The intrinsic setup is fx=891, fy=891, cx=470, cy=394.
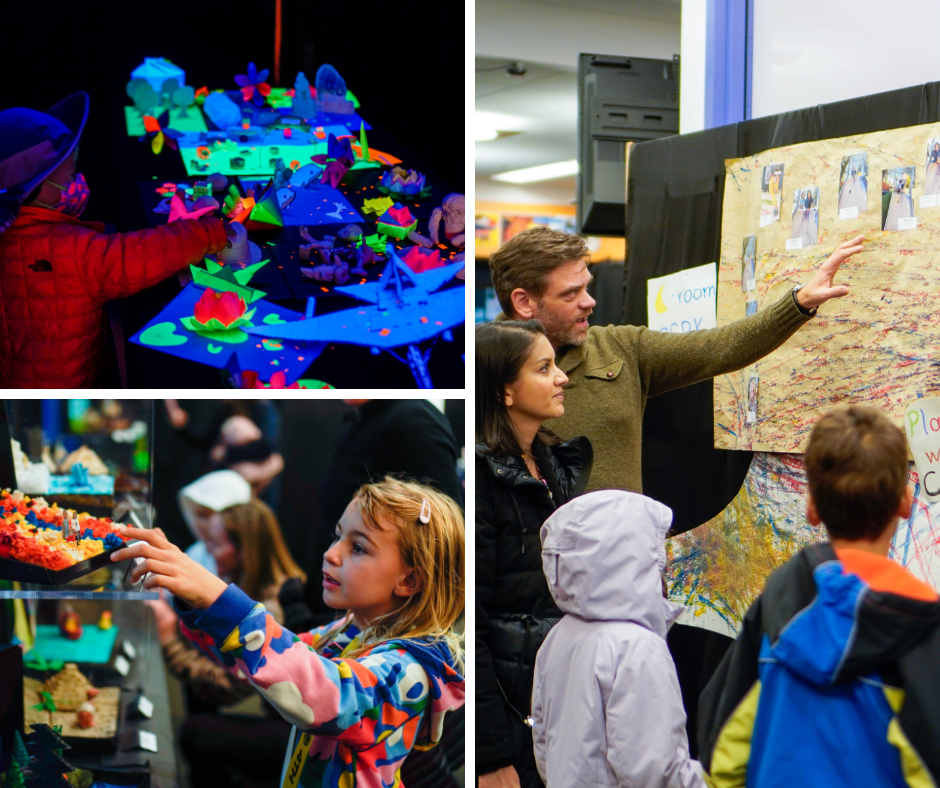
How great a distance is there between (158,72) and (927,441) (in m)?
1.56

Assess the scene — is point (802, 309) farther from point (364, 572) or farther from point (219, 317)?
point (219, 317)

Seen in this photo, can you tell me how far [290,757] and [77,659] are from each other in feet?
1.29

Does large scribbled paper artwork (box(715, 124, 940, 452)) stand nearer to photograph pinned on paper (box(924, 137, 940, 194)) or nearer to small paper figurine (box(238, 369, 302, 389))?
photograph pinned on paper (box(924, 137, 940, 194))

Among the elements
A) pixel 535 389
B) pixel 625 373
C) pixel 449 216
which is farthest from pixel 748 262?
pixel 449 216

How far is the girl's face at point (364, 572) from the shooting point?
1.50 metres

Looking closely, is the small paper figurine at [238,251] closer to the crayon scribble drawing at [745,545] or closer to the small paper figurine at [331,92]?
the small paper figurine at [331,92]

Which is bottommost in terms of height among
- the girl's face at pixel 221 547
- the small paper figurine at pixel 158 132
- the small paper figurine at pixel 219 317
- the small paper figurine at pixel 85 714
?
the small paper figurine at pixel 85 714

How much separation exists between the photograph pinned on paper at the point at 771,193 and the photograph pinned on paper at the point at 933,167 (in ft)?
1.05

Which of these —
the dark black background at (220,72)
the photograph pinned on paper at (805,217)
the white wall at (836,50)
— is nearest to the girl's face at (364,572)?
the dark black background at (220,72)

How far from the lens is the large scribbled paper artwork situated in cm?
176

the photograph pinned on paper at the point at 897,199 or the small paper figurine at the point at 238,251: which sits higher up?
the photograph pinned on paper at the point at 897,199

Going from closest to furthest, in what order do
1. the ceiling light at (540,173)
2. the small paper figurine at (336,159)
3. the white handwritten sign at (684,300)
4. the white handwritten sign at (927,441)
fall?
the small paper figurine at (336,159)
the white handwritten sign at (927,441)
the white handwritten sign at (684,300)
the ceiling light at (540,173)

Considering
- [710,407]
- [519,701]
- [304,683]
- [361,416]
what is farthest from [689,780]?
[710,407]

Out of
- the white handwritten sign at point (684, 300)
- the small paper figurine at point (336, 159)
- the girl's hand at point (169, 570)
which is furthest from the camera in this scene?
the white handwritten sign at point (684, 300)
